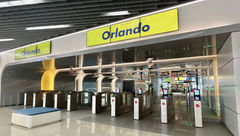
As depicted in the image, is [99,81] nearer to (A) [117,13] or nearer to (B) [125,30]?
(B) [125,30]

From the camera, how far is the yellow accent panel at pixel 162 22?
13.8 ft

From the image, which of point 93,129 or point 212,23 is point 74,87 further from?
point 212,23

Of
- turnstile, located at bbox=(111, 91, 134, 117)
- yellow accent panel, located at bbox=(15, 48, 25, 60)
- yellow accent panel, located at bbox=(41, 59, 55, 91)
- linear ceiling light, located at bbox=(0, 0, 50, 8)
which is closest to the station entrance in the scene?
turnstile, located at bbox=(111, 91, 134, 117)

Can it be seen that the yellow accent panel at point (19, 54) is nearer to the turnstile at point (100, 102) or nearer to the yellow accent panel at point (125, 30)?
the turnstile at point (100, 102)

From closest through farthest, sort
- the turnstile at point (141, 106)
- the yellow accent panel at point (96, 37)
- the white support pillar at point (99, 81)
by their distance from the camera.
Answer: the yellow accent panel at point (96, 37)
the turnstile at point (141, 106)
the white support pillar at point (99, 81)

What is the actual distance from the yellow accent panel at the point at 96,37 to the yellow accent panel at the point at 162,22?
1585 millimetres

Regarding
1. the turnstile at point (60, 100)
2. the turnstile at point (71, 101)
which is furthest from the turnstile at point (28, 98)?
the turnstile at point (71, 101)

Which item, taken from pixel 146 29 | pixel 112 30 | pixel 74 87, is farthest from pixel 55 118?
pixel 74 87

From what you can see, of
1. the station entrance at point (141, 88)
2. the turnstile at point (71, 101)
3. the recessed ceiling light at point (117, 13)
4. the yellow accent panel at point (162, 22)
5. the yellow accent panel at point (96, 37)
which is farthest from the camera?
the turnstile at point (71, 101)

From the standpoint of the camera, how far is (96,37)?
18.9ft

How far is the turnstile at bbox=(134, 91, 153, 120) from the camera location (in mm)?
6574

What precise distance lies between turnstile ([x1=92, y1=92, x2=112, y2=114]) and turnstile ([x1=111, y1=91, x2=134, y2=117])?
114 centimetres

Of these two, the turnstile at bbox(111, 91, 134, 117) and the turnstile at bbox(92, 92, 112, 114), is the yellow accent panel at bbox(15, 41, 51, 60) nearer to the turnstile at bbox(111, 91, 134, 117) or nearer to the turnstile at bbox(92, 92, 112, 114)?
the turnstile at bbox(92, 92, 112, 114)

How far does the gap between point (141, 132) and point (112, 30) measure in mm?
3721
